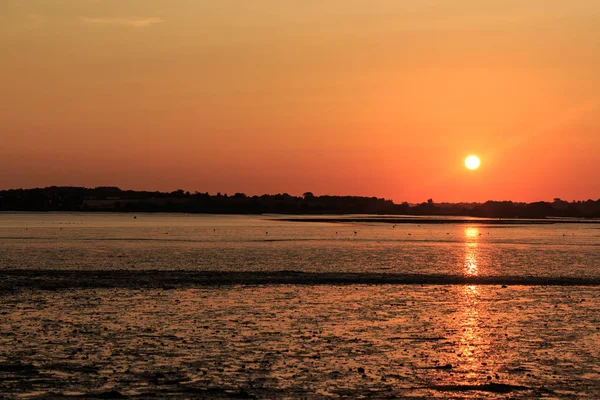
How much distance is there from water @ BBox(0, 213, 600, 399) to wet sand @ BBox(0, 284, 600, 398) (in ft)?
0.21

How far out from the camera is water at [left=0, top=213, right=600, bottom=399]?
17.5m

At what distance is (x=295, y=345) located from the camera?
22156 mm

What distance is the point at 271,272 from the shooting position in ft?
153

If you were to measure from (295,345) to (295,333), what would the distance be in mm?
1969

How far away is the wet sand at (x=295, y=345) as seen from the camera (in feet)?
56.7

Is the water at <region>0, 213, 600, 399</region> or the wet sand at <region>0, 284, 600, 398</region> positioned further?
the water at <region>0, 213, 600, 399</region>

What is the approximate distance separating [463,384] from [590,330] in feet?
30.9

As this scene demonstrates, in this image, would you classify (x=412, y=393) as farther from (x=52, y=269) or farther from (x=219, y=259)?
(x=219, y=259)

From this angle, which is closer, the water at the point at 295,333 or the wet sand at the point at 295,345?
the wet sand at the point at 295,345

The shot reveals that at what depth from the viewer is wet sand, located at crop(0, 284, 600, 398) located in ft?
56.7

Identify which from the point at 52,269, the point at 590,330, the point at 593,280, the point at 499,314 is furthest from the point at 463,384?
the point at 52,269

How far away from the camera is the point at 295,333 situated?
79.2ft

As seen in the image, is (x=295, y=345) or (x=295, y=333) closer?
(x=295, y=345)

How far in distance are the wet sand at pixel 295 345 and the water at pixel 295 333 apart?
63mm
